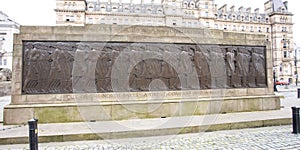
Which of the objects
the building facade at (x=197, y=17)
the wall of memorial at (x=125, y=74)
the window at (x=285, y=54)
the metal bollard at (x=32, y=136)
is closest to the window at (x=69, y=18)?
the building facade at (x=197, y=17)

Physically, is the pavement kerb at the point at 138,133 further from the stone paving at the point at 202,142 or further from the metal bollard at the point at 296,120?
the metal bollard at the point at 296,120

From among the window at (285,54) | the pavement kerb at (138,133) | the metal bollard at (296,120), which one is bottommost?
the pavement kerb at (138,133)

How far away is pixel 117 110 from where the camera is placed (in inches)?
352

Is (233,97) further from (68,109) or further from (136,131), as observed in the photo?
(68,109)

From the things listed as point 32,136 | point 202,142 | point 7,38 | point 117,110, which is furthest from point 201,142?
point 7,38

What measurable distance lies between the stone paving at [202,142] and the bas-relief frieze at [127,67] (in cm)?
299

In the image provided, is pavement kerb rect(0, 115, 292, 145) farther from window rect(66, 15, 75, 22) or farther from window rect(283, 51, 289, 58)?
window rect(283, 51, 289, 58)

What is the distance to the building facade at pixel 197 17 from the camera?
69750 mm

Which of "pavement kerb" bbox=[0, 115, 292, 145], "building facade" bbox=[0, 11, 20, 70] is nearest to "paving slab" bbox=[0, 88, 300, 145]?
"pavement kerb" bbox=[0, 115, 292, 145]

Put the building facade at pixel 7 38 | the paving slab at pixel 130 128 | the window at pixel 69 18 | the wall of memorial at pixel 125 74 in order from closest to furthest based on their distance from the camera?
the paving slab at pixel 130 128 < the wall of memorial at pixel 125 74 < the building facade at pixel 7 38 < the window at pixel 69 18

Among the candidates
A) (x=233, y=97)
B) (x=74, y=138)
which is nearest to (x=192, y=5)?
(x=233, y=97)

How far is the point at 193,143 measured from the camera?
6.40 metres

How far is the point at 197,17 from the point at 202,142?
76.2 metres

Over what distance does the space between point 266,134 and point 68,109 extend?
294 inches
